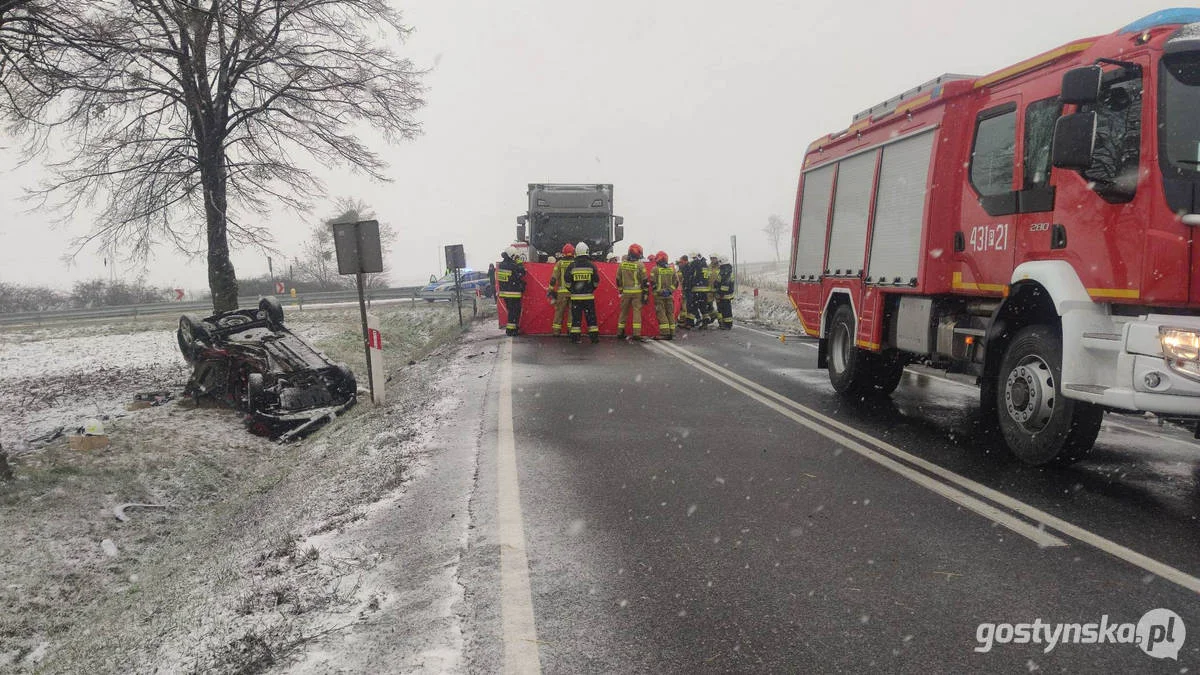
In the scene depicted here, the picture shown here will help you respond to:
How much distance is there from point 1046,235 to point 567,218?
15520mm

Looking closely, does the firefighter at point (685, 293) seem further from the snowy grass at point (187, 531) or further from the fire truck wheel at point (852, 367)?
the fire truck wheel at point (852, 367)

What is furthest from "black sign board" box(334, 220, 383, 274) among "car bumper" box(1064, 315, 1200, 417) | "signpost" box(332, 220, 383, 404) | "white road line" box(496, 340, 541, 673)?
"car bumper" box(1064, 315, 1200, 417)

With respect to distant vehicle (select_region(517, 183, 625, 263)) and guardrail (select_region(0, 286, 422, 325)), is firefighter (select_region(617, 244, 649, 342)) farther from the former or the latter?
guardrail (select_region(0, 286, 422, 325))

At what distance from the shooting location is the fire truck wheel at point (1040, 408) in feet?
17.0

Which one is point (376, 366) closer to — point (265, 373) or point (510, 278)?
point (265, 373)

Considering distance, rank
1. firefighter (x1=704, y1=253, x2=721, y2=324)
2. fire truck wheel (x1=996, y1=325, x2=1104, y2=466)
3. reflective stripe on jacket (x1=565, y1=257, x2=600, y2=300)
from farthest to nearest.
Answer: firefighter (x1=704, y1=253, x2=721, y2=324) < reflective stripe on jacket (x1=565, y1=257, x2=600, y2=300) < fire truck wheel (x1=996, y1=325, x2=1104, y2=466)

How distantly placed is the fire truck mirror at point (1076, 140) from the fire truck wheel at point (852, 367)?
3777 mm

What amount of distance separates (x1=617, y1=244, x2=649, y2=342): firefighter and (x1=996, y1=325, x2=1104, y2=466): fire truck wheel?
30.8ft

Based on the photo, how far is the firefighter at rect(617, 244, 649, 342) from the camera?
14.9 metres

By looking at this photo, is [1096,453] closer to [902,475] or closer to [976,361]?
[976,361]

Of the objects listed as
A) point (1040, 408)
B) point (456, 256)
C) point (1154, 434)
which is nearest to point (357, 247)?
point (1040, 408)

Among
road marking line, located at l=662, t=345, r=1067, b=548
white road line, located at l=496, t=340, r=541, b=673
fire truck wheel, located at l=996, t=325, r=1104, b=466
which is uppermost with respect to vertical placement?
fire truck wheel, located at l=996, t=325, r=1104, b=466

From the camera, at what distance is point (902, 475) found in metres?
5.35

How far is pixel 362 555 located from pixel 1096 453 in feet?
18.2
